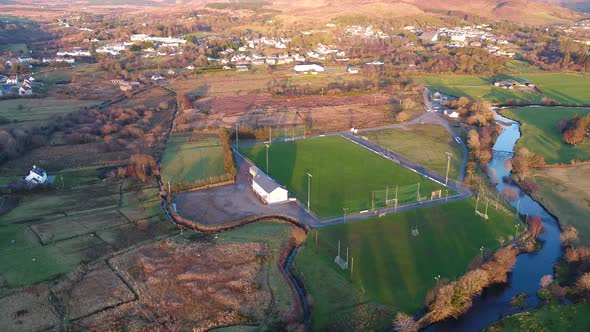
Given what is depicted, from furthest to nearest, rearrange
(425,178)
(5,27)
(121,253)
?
1. (5,27)
2. (425,178)
3. (121,253)

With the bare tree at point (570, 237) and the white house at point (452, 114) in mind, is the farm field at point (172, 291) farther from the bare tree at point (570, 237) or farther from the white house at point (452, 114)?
the white house at point (452, 114)

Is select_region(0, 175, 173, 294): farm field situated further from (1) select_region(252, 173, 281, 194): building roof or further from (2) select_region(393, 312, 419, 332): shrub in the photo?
(2) select_region(393, 312, 419, 332): shrub

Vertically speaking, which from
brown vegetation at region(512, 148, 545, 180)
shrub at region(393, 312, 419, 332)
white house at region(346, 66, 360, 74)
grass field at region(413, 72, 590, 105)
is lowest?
grass field at region(413, 72, 590, 105)

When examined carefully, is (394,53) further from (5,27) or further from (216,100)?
(5,27)

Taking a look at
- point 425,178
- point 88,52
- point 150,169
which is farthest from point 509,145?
point 88,52

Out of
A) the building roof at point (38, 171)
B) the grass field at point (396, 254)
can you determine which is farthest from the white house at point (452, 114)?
the building roof at point (38, 171)

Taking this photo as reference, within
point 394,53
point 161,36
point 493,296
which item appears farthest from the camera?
point 161,36

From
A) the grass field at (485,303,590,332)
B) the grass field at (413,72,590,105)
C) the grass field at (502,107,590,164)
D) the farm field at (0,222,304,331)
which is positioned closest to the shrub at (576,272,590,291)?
the grass field at (485,303,590,332)

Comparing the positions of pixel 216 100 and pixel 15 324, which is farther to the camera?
pixel 216 100
